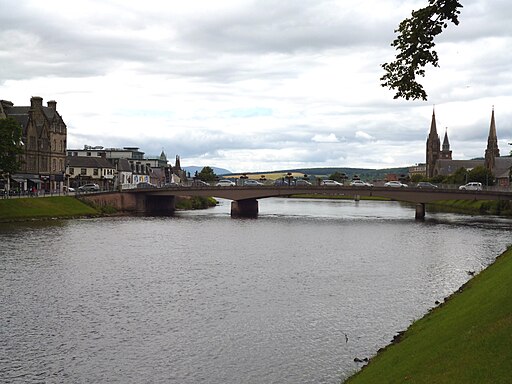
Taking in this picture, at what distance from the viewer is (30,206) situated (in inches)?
3868

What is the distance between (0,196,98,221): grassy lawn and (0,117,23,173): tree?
5756 millimetres

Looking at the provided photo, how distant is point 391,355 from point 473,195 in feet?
326

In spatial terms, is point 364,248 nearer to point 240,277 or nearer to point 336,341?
point 240,277

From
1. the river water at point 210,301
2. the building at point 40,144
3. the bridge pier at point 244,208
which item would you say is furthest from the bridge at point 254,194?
the river water at point 210,301

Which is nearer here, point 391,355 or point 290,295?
point 391,355

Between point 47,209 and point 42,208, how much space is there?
1.07 m

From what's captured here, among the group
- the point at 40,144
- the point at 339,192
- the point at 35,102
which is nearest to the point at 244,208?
the point at 339,192

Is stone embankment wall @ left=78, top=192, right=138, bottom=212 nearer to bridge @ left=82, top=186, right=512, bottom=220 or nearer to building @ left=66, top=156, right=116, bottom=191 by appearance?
bridge @ left=82, top=186, right=512, bottom=220

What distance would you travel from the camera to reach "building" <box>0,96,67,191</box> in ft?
401

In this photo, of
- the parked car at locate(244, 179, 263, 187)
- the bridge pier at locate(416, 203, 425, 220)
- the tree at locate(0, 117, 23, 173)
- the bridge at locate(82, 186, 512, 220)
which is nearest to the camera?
the tree at locate(0, 117, 23, 173)

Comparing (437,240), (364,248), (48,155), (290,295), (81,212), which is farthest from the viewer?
(48,155)

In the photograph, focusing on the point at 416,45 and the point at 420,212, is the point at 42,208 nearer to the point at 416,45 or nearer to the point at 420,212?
the point at 420,212

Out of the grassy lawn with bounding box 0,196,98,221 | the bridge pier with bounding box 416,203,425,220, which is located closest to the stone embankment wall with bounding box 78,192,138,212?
the grassy lawn with bounding box 0,196,98,221

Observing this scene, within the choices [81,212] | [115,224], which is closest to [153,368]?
[115,224]
